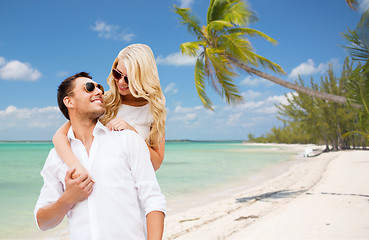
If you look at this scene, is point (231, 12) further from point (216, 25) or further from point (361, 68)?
point (361, 68)

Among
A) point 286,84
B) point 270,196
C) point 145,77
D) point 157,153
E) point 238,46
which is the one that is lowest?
point 270,196

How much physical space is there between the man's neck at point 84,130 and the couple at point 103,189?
0.05 ft

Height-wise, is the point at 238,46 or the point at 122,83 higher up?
the point at 238,46

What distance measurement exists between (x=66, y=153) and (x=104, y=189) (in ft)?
0.82

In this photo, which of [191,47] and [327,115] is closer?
[191,47]

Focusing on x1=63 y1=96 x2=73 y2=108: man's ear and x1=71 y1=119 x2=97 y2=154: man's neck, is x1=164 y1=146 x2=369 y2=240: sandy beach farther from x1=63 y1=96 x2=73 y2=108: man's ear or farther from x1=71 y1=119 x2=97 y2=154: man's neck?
x1=63 y1=96 x2=73 y2=108: man's ear

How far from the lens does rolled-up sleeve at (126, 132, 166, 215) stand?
125 cm

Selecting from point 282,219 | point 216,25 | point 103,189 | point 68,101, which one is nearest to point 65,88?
point 68,101

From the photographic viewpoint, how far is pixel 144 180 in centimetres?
127

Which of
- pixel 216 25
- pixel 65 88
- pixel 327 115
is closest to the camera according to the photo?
pixel 65 88

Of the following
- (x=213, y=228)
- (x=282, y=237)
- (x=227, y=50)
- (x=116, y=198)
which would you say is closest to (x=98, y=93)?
(x=116, y=198)

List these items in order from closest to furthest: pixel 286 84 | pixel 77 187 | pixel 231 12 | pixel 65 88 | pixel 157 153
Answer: pixel 77 187 → pixel 65 88 → pixel 157 153 → pixel 286 84 → pixel 231 12

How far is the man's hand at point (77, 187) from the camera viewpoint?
1.21m

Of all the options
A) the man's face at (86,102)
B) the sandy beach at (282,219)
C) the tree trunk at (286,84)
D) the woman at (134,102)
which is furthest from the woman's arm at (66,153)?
the tree trunk at (286,84)
